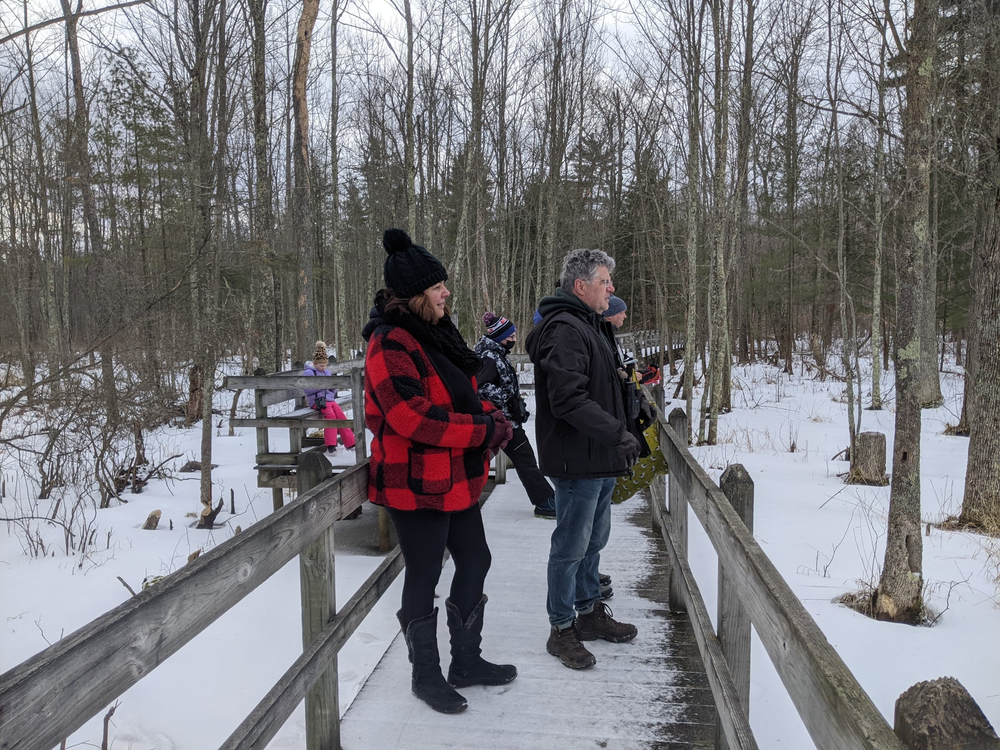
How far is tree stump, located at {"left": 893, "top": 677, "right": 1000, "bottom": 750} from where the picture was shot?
103 cm

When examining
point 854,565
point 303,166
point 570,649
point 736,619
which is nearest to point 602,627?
point 570,649

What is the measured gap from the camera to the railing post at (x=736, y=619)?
2.51 m

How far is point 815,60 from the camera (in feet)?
41.0

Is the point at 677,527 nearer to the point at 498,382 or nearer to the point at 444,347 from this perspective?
the point at 498,382

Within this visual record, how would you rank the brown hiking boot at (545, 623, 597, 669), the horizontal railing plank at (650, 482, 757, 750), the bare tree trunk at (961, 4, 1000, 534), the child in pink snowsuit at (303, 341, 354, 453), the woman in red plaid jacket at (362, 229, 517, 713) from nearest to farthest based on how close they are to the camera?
the horizontal railing plank at (650, 482, 757, 750)
the woman in red plaid jacket at (362, 229, 517, 713)
the brown hiking boot at (545, 623, 597, 669)
the bare tree trunk at (961, 4, 1000, 534)
the child in pink snowsuit at (303, 341, 354, 453)

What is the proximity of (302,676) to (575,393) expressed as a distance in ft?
4.97

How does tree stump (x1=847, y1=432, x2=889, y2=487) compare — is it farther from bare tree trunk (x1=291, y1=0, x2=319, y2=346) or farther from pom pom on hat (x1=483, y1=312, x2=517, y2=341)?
bare tree trunk (x1=291, y1=0, x2=319, y2=346)

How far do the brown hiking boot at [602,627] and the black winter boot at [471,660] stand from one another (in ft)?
1.98

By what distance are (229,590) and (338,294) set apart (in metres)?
22.7

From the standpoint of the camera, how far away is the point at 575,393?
3.02 meters

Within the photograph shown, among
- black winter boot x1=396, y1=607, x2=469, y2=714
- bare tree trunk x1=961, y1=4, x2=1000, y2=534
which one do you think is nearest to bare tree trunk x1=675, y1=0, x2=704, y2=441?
bare tree trunk x1=961, y1=4, x2=1000, y2=534

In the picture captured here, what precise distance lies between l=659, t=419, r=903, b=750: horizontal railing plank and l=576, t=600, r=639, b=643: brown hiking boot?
4.12ft

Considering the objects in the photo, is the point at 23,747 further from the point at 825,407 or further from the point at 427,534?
the point at 825,407

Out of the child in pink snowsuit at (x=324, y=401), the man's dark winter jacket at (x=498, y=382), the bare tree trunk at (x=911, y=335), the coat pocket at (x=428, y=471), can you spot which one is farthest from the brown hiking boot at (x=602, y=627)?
the child in pink snowsuit at (x=324, y=401)
